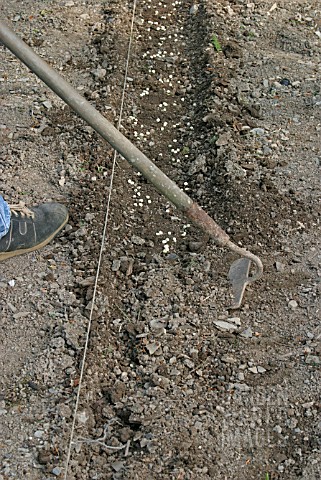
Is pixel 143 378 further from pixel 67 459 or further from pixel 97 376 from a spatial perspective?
pixel 67 459

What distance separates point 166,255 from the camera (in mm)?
3816

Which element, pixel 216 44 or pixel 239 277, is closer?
pixel 239 277

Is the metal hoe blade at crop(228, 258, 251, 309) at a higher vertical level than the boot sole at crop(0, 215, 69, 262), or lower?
Result: higher

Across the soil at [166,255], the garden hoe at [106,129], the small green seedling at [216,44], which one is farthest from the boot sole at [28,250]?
the small green seedling at [216,44]

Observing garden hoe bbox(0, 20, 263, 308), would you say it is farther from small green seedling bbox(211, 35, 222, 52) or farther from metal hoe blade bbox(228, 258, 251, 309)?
small green seedling bbox(211, 35, 222, 52)

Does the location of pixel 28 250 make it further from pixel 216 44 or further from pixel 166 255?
pixel 216 44

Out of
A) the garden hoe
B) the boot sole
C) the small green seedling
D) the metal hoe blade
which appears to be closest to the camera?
the garden hoe

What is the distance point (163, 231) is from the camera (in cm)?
395

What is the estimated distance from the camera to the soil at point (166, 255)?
307 centimetres

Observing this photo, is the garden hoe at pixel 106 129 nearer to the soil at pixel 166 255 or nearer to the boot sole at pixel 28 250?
the soil at pixel 166 255

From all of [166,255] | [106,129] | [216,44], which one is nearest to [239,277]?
[166,255]

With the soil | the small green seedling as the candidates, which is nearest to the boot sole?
the soil

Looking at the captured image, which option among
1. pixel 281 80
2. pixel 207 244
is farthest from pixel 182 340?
pixel 281 80

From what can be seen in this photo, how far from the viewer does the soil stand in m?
3.07
